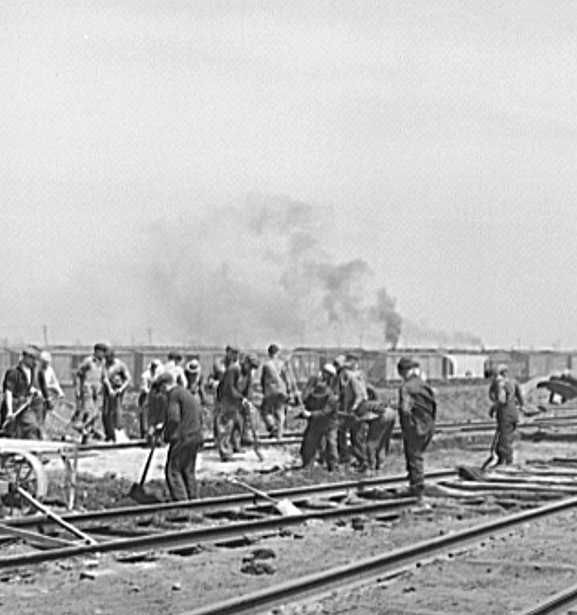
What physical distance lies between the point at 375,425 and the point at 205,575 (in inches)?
364

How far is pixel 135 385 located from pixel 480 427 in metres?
13.5

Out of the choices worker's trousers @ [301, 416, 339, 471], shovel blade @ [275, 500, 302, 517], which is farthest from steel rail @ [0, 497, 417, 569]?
worker's trousers @ [301, 416, 339, 471]

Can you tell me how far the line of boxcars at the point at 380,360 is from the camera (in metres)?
45.3

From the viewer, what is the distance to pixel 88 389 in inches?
912

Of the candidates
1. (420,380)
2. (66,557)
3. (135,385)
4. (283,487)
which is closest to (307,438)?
(283,487)

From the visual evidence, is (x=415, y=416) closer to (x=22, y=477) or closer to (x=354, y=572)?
(x=22, y=477)

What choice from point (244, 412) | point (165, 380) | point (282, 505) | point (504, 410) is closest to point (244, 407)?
point (244, 412)

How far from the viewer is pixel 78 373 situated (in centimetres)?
2316

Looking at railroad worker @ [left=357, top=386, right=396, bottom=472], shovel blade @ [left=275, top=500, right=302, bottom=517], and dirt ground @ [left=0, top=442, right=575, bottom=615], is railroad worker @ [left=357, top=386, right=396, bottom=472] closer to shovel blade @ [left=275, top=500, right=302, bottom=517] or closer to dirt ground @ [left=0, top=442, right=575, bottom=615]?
shovel blade @ [left=275, top=500, right=302, bottom=517]

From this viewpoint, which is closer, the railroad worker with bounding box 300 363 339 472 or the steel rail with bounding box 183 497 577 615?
the steel rail with bounding box 183 497 577 615

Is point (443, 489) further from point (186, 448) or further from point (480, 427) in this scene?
point (480, 427)

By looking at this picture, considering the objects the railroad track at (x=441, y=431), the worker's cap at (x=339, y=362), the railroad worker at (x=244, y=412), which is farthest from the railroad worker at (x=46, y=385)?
the worker's cap at (x=339, y=362)

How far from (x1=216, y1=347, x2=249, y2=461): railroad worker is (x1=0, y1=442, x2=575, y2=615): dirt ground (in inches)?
267

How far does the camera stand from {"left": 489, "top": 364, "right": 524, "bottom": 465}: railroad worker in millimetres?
20703
